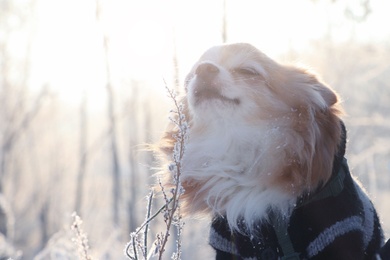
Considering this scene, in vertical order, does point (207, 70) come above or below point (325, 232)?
above

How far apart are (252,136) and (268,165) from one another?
0.23m

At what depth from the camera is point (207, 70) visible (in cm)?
324

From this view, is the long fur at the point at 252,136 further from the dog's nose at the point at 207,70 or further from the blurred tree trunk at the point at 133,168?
the blurred tree trunk at the point at 133,168

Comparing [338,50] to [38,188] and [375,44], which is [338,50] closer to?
[375,44]

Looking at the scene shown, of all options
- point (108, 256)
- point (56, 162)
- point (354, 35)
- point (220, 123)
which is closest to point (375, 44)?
point (354, 35)

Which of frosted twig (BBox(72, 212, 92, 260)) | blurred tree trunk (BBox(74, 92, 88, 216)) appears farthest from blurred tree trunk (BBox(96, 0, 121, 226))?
frosted twig (BBox(72, 212, 92, 260))

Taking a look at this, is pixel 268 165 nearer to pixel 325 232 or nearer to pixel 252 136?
pixel 252 136

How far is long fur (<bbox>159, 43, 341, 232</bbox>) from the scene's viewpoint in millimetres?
3178

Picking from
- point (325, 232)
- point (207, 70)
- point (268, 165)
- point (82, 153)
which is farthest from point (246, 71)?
point (82, 153)

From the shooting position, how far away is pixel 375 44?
52.7 feet

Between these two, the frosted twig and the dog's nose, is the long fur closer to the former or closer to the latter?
the dog's nose

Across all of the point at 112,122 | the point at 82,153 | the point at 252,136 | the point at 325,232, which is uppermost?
the point at 252,136

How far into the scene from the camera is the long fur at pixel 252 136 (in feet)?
10.4

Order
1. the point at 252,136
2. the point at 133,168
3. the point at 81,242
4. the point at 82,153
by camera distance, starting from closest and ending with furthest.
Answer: the point at 81,242 → the point at 252,136 → the point at 82,153 → the point at 133,168
